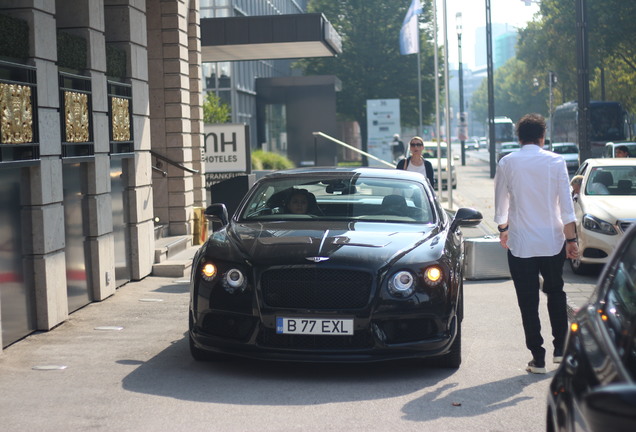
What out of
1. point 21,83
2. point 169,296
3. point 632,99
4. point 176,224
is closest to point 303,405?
point 21,83

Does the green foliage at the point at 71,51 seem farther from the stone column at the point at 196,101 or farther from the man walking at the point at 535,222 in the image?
the stone column at the point at 196,101

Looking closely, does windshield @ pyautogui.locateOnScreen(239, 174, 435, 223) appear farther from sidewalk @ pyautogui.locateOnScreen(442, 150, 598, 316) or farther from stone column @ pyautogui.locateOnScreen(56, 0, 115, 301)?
stone column @ pyautogui.locateOnScreen(56, 0, 115, 301)

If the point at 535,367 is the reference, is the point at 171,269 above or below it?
above

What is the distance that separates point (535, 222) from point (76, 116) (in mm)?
5571

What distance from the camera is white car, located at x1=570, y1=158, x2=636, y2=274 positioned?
44.1 feet

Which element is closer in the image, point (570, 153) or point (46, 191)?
point (46, 191)

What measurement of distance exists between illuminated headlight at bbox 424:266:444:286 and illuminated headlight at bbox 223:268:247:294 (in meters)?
1.20

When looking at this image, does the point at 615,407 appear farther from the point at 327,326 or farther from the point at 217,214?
the point at 217,214

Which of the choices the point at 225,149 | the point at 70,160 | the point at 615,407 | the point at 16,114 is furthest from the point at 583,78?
the point at 615,407

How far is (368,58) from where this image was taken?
7356 cm

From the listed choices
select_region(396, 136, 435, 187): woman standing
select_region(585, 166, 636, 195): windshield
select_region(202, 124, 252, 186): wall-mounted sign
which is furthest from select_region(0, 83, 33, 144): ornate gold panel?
select_region(202, 124, 252, 186): wall-mounted sign

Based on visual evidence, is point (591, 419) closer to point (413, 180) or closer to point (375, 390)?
point (375, 390)

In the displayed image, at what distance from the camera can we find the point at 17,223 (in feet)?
31.9

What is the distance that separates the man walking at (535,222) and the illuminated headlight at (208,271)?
1.96 m
